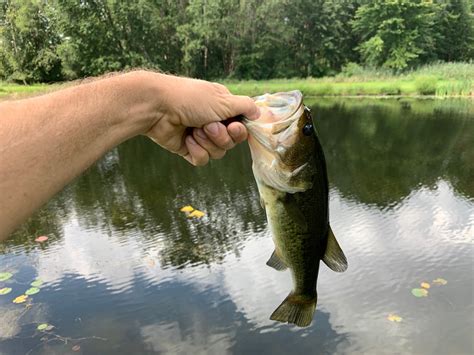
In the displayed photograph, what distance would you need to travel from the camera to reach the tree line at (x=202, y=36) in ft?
126

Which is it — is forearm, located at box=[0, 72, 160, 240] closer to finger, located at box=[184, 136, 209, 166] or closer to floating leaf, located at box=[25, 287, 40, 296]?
finger, located at box=[184, 136, 209, 166]

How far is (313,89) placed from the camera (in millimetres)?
31719

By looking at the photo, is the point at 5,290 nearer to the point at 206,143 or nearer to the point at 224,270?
the point at 224,270

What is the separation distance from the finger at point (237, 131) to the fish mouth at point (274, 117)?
0.04 metres

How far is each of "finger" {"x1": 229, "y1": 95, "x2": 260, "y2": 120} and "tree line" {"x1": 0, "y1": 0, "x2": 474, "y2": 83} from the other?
37.0 m

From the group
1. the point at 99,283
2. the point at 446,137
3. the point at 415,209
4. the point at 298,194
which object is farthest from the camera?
the point at 446,137

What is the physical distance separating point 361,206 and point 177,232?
387 cm

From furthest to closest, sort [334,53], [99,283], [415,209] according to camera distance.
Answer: [334,53] → [415,209] → [99,283]

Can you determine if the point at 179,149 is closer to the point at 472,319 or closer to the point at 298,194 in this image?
the point at 298,194

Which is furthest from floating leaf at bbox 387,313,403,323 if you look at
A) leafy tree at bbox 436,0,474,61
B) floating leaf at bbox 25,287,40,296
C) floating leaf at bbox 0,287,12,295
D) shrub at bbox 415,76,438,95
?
leafy tree at bbox 436,0,474,61

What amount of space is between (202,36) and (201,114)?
1496 inches

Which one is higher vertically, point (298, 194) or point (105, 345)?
point (298, 194)

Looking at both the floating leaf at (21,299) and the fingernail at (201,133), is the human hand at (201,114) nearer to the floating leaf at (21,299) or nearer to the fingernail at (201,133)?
the fingernail at (201,133)

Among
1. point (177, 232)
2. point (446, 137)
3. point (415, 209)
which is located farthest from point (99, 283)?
point (446, 137)
